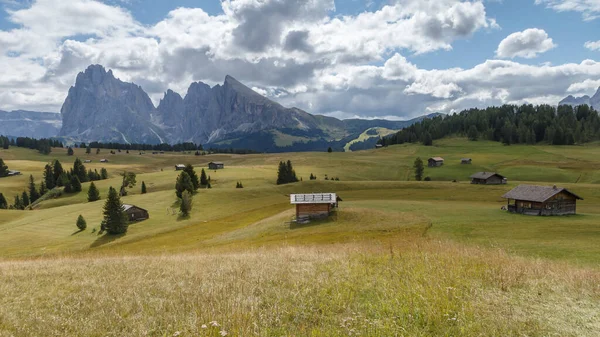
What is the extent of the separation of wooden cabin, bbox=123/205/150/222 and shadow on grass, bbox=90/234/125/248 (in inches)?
400

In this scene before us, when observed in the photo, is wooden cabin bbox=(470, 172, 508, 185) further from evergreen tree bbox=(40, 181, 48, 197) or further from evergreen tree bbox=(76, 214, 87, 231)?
evergreen tree bbox=(40, 181, 48, 197)

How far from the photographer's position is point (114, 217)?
224 feet

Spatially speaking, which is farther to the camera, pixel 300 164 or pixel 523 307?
pixel 300 164

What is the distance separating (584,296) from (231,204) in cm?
7930

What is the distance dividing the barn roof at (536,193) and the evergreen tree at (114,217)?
73.7m

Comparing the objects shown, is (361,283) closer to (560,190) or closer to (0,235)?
(560,190)

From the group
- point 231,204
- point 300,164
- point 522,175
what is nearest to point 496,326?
point 231,204

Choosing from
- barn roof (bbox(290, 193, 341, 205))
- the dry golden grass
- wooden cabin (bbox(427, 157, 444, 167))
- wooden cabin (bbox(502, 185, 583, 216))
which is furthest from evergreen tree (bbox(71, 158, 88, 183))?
wooden cabin (bbox(502, 185, 583, 216))

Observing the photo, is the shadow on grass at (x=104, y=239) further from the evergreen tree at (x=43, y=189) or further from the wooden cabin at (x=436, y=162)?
the wooden cabin at (x=436, y=162)

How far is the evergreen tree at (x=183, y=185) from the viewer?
294ft

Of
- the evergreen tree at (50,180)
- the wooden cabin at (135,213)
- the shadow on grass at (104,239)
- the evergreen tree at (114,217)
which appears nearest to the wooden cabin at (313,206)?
the shadow on grass at (104,239)

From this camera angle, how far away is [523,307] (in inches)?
356

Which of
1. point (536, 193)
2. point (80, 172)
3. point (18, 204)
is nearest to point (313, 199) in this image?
point (536, 193)

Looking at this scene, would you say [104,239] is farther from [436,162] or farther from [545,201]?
[436,162]
